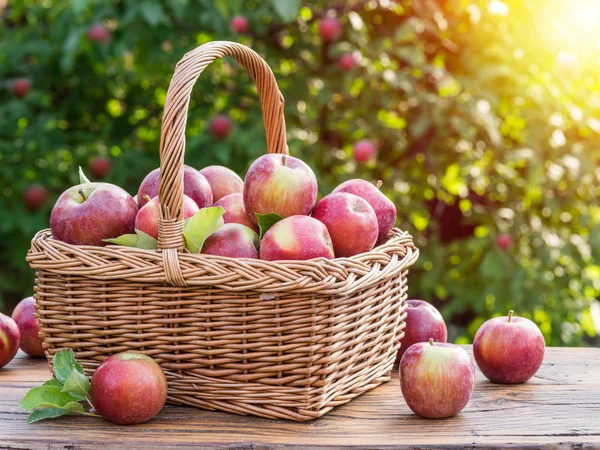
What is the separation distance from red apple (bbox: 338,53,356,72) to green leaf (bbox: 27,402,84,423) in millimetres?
1859

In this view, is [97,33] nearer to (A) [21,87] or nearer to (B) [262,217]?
(A) [21,87]

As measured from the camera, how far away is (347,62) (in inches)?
112

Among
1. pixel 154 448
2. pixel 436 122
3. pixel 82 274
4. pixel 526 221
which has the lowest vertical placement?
pixel 526 221

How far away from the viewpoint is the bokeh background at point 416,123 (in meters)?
2.85

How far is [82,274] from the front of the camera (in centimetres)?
132

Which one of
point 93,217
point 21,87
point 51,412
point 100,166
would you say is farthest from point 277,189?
point 21,87

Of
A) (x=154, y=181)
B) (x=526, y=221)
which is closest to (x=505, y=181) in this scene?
(x=526, y=221)

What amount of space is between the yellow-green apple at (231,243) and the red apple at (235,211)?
Result: 9 centimetres

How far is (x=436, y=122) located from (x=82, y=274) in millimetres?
1863

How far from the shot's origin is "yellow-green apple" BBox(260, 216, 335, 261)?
1.29 metres

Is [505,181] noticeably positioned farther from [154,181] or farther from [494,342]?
[154,181]

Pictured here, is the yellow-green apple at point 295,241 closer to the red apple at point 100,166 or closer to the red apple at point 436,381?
the red apple at point 436,381

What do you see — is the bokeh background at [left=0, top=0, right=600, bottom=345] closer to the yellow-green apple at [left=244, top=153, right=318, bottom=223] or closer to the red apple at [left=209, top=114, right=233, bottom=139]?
the red apple at [left=209, top=114, right=233, bottom=139]

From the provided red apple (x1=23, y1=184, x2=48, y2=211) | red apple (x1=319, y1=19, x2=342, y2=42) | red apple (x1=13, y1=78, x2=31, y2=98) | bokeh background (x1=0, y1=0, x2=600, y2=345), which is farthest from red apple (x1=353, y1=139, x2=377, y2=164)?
red apple (x1=13, y1=78, x2=31, y2=98)
